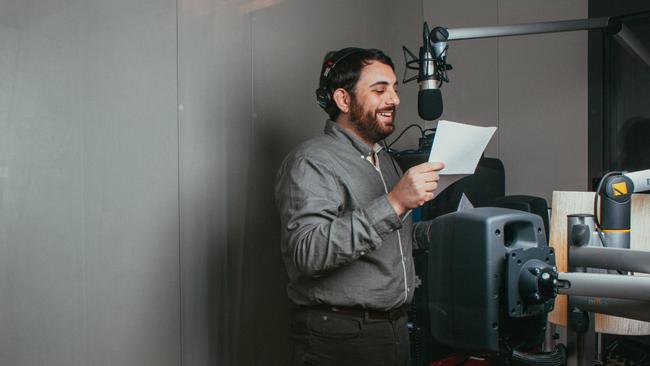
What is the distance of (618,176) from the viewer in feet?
4.29

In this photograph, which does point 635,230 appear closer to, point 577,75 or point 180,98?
point 180,98

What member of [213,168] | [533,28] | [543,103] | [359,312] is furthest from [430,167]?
[543,103]

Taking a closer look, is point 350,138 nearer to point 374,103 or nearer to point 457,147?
point 374,103

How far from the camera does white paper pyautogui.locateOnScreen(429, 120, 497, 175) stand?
1.48m

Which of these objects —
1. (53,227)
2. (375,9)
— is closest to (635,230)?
(53,227)

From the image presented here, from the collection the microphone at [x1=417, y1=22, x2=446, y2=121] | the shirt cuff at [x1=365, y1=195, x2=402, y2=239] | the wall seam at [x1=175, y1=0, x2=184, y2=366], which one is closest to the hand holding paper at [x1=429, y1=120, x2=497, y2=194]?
the shirt cuff at [x1=365, y1=195, x2=402, y2=239]

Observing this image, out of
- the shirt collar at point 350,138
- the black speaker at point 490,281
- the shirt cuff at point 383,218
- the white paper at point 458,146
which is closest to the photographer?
the black speaker at point 490,281

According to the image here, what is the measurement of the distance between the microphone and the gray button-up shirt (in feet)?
0.81

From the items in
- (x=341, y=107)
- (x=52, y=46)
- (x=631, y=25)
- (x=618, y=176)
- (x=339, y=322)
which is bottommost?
(x=339, y=322)

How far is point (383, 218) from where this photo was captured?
5.26 ft

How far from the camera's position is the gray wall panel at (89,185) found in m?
1.60

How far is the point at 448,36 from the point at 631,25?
5.63 ft

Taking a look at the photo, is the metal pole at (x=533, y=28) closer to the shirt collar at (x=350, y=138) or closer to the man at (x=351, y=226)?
the man at (x=351, y=226)

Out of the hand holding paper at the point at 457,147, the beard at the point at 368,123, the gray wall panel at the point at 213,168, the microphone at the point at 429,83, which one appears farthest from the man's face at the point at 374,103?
the gray wall panel at the point at 213,168
